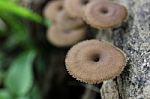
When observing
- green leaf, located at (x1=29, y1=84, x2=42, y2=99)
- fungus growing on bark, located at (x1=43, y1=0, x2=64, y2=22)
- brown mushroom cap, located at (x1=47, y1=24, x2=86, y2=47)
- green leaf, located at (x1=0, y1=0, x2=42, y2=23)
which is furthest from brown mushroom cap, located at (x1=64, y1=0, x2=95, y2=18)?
green leaf, located at (x1=29, y1=84, x2=42, y2=99)

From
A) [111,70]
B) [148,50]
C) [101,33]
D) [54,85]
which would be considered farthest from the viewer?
[54,85]

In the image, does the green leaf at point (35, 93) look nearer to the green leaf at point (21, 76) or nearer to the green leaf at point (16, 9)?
the green leaf at point (21, 76)

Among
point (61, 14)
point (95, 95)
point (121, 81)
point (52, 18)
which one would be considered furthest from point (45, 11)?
point (121, 81)

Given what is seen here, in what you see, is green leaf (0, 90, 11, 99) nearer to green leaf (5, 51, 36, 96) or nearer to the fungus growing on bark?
green leaf (5, 51, 36, 96)

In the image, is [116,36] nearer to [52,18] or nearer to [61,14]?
[61,14]

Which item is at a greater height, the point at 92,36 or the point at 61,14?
the point at 61,14

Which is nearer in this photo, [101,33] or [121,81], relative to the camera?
[121,81]
